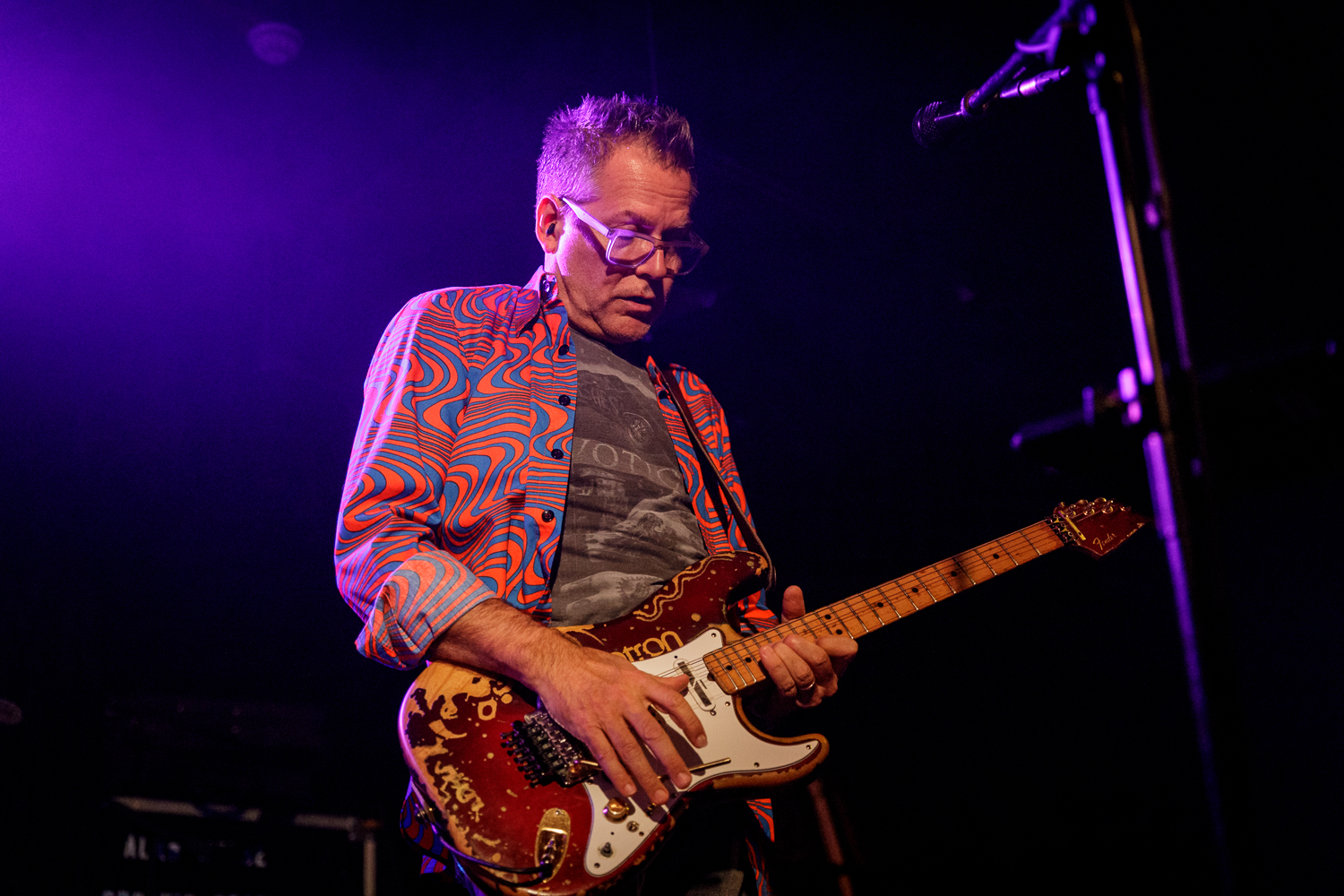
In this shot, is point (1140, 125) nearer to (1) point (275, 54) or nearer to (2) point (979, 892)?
(2) point (979, 892)

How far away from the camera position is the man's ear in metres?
2.70

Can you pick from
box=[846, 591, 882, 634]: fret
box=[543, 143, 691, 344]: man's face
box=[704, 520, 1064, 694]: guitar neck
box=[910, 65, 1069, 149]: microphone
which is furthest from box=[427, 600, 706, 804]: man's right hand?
box=[910, 65, 1069, 149]: microphone

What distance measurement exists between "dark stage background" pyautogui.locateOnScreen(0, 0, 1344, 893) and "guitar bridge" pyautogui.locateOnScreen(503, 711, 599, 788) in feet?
5.29

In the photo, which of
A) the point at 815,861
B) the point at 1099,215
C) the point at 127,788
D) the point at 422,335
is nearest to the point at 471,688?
the point at 422,335

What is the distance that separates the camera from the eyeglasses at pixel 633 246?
8.11 feet

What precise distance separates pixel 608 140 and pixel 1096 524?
2.05m

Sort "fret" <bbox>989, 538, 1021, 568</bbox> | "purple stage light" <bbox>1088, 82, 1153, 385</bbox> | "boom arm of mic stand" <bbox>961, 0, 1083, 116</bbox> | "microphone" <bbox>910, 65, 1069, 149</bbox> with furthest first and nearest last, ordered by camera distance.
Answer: "fret" <bbox>989, 538, 1021, 568</bbox> → "microphone" <bbox>910, 65, 1069, 149</bbox> → "boom arm of mic stand" <bbox>961, 0, 1083, 116</bbox> → "purple stage light" <bbox>1088, 82, 1153, 385</bbox>

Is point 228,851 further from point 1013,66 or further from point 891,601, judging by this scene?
point 1013,66

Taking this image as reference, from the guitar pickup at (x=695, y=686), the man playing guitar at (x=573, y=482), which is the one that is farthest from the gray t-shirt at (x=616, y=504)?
the guitar pickup at (x=695, y=686)

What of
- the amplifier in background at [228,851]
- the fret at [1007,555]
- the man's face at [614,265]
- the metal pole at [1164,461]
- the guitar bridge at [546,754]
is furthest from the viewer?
the amplifier in background at [228,851]

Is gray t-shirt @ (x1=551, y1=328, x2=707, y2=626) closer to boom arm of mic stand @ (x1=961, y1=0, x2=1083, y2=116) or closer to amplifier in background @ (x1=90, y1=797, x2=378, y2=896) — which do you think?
boom arm of mic stand @ (x1=961, y1=0, x2=1083, y2=116)

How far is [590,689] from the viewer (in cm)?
156

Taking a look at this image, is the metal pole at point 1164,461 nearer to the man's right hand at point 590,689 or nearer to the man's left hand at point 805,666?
the man's right hand at point 590,689

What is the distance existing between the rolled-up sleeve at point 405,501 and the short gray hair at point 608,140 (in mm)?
778
